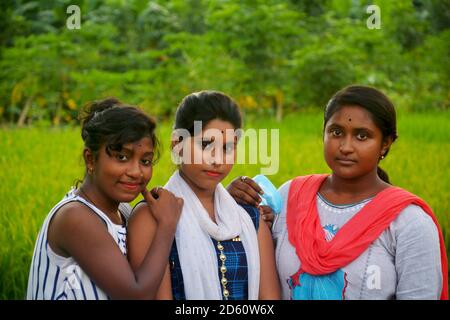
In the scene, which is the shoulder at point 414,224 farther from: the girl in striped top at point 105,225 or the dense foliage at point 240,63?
the dense foliage at point 240,63

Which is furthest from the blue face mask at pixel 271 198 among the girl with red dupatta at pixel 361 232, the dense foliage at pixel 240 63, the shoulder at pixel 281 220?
the dense foliage at pixel 240 63

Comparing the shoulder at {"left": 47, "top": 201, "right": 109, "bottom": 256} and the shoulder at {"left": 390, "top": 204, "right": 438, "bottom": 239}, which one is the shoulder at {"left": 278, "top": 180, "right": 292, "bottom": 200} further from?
the shoulder at {"left": 47, "top": 201, "right": 109, "bottom": 256}

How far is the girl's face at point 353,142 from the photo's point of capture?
80.7 inches

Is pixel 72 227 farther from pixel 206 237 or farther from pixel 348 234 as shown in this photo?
pixel 348 234

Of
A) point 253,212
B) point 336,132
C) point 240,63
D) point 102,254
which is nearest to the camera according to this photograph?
point 102,254

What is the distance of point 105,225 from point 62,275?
203 mm

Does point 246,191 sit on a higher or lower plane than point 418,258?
higher

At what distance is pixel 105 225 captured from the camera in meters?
1.97

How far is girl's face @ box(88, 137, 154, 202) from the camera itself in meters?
2.00

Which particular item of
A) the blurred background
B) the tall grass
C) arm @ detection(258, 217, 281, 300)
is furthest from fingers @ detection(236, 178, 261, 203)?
the blurred background

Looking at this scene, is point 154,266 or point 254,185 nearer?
point 154,266

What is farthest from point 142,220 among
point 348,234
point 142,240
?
point 348,234

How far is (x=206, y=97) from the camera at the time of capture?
6.78 feet

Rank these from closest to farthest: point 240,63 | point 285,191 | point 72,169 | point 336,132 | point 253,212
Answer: point 336,132, point 253,212, point 285,191, point 72,169, point 240,63
